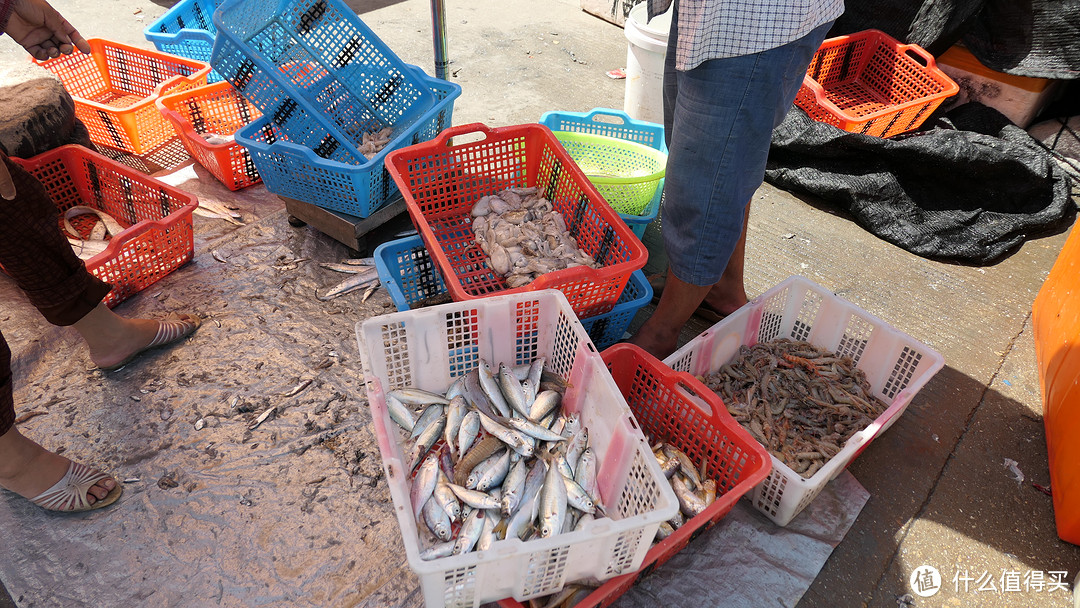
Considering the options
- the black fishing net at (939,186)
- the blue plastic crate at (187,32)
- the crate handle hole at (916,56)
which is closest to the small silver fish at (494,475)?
the black fishing net at (939,186)

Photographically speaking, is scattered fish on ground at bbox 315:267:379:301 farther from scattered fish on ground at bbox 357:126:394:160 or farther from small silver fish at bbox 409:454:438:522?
small silver fish at bbox 409:454:438:522

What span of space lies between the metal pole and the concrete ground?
0.94 metres

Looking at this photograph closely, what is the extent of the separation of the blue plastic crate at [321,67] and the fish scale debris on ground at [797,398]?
76.6 inches

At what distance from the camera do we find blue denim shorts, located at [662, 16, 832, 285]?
6.61ft

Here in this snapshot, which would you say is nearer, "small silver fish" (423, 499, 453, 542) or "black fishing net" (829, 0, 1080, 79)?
"small silver fish" (423, 499, 453, 542)

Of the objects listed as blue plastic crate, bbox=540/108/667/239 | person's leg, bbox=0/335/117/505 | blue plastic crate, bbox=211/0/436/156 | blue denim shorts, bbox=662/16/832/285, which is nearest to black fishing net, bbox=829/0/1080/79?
blue plastic crate, bbox=540/108/667/239

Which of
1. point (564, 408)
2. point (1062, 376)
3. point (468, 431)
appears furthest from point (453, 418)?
point (1062, 376)

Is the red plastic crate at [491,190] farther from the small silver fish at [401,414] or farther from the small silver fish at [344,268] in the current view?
the small silver fish at [401,414]

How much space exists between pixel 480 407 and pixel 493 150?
54.4 inches

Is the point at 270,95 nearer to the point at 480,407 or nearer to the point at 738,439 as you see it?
the point at 480,407

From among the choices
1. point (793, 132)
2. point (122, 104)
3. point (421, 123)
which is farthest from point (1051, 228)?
point (122, 104)

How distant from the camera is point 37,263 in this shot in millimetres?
2115

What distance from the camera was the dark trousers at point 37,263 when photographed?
1.99 m

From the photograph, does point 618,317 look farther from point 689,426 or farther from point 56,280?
point 56,280
